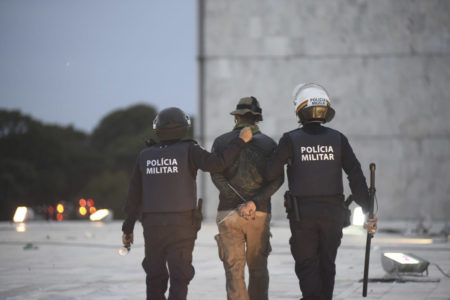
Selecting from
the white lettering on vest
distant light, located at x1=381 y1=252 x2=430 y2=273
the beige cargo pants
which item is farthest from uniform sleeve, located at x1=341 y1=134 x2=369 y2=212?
distant light, located at x1=381 y1=252 x2=430 y2=273

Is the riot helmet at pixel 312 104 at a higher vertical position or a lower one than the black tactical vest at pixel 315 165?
higher

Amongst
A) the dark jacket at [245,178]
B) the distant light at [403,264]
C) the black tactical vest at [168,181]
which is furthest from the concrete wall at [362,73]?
the black tactical vest at [168,181]

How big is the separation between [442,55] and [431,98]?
1.26m

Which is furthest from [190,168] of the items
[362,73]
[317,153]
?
[362,73]

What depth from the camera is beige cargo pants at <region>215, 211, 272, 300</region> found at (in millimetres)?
7250

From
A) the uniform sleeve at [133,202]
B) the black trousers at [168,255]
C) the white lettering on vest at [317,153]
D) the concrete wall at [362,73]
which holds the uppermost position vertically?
the concrete wall at [362,73]

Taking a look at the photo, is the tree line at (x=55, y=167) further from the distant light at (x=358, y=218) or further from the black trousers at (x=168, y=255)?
the black trousers at (x=168, y=255)

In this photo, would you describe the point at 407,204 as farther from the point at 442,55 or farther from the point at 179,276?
the point at 179,276

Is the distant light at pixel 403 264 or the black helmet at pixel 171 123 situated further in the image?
the distant light at pixel 403 264

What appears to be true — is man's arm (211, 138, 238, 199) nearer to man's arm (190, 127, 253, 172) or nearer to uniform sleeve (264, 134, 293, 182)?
man's arm (190, 127, 253, 172)

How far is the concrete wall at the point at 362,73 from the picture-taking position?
24.2 meters

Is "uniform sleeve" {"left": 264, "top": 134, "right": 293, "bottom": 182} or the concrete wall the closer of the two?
"uniform sleeve" {"left": 264, "top": 134, "right": 293, "bottom": 182}

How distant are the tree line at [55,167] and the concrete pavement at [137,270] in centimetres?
4673

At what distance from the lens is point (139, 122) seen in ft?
282
